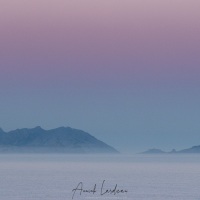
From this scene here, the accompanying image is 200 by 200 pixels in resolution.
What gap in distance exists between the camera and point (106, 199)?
7250 cm

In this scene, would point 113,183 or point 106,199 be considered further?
point 113,183

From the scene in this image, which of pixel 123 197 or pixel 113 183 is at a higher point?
pixel 113 183

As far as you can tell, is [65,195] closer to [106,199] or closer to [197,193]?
[106,199]

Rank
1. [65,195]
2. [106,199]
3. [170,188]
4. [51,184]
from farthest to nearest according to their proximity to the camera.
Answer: [51,184] < [170,188] < [65,195] < [106,199]

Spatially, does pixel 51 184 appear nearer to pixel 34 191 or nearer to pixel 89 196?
pixel 34 191

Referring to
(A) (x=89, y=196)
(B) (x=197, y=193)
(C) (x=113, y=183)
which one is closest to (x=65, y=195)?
(A) (x=89, y=196)

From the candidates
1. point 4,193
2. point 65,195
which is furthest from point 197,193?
point 4,193

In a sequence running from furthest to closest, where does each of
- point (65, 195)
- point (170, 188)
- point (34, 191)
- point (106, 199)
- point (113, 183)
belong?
point (113, 183)
point (170, 188)
point (34, 191)
point (65, 195)
point (106, 199)

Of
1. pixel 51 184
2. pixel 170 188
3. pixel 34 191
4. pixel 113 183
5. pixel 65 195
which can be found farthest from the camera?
Answer: pixel 113 183

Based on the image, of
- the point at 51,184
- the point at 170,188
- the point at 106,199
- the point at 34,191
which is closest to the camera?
the point at 106,199

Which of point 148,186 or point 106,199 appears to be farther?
point 148,186

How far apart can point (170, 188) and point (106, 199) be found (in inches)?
709

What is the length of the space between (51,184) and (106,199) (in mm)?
24236

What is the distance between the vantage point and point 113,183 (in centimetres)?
10238
